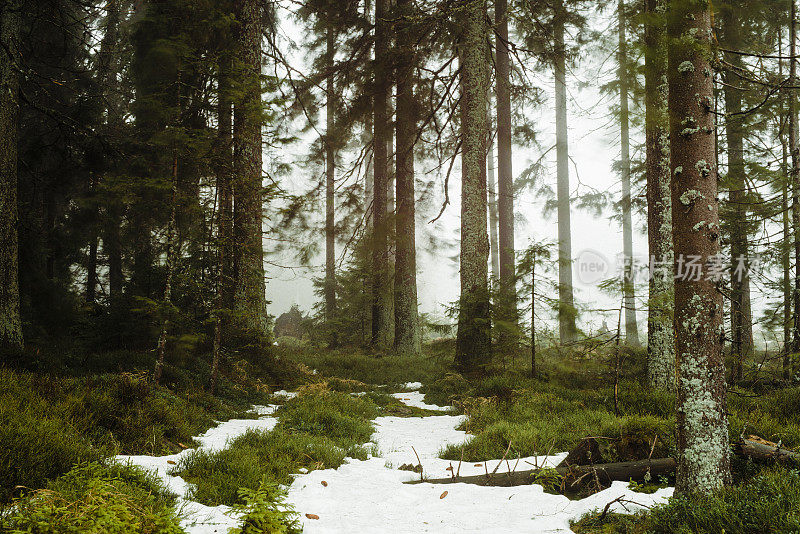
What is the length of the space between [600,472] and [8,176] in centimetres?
983

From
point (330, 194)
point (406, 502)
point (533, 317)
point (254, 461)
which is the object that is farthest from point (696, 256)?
point (330, 194)

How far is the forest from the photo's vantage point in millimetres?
3350

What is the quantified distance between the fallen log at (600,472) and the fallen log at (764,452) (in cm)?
60

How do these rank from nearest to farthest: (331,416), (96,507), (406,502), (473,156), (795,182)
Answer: (96,507) < (406,502) < (331,416) < (795,182) < (473,156)

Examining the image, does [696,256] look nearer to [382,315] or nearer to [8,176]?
[8,176]

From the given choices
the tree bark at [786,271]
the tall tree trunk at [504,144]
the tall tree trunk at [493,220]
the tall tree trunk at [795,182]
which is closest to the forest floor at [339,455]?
the tree bark at [786,271]

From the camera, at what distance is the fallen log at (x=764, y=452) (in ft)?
12.1

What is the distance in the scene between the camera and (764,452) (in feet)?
12.4

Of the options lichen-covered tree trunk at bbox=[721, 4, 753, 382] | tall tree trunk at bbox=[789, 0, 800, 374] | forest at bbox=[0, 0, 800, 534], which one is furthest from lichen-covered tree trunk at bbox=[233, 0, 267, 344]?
lichen-covered tree trunk at bbox=[721, 4, 753, 382]

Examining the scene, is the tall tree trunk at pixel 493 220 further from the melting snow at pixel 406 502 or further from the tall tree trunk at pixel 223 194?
the melting snow at pixel 406 502

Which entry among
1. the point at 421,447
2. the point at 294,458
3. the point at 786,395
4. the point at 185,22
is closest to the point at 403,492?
the point at 294,458

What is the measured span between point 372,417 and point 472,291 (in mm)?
4189

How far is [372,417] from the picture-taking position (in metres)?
7.42

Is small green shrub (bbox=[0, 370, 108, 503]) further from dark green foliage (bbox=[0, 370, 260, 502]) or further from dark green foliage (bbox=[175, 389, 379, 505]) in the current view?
dark green foliage (bbox=[175, 389, 379, 505])
